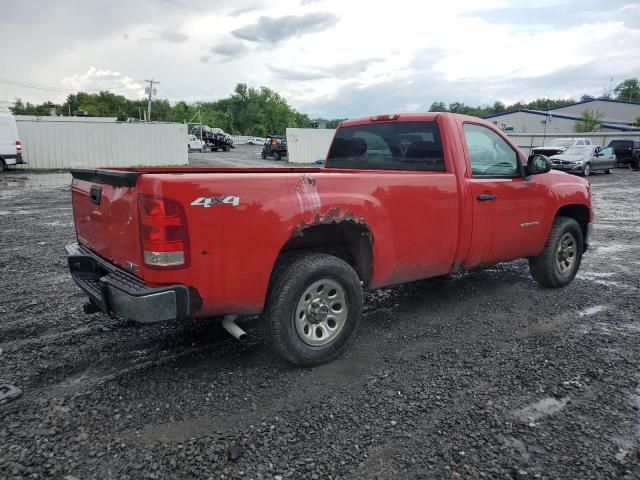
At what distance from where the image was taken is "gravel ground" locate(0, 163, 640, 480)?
101 inches

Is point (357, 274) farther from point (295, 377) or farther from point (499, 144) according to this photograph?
point (499, 144)

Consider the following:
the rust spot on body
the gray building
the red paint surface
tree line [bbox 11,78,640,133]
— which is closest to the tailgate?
the red paint surface

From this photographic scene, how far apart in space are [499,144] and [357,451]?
3.54 m

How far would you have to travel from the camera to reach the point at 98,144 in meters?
25.6

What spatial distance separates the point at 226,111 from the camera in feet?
394

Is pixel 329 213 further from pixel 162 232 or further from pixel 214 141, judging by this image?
pixel 214 141

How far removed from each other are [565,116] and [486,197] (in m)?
66.5

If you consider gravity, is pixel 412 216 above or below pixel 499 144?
below

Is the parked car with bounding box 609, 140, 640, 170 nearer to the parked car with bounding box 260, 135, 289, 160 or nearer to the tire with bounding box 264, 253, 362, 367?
the parked car with bounding box 260, 135, 289, 160

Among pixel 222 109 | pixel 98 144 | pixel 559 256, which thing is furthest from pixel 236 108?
pixel 559 256

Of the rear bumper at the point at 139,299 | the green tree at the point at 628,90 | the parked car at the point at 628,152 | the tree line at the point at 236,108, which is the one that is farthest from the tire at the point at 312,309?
the green tree at the point at 628,90

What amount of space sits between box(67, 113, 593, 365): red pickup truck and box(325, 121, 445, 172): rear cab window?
1cm

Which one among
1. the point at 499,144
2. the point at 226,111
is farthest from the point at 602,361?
the point at 226,111

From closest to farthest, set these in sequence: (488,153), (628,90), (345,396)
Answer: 1. (345,396)
2. (488,153)
3. (628,90)
